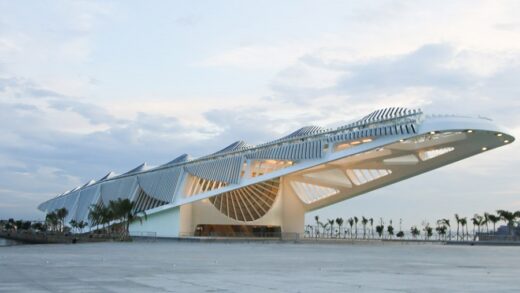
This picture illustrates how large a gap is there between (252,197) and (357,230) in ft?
192

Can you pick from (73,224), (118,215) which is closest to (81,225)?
(73,224)

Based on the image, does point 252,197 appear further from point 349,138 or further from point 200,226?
point 349,138

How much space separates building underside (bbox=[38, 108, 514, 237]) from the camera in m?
54.4

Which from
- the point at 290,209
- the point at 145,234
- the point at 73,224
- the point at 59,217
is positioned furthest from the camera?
the point at 59,217

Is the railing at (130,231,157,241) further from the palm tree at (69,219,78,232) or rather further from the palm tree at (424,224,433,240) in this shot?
the palm tree at (424,224,433,240)

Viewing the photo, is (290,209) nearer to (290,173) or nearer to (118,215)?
(290,173)

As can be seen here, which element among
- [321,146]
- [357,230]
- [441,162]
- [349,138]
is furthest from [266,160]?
[357,230]

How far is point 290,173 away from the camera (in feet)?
208

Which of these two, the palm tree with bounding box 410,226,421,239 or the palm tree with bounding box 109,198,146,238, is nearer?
the palm tree with bounding box 109,198,146,238

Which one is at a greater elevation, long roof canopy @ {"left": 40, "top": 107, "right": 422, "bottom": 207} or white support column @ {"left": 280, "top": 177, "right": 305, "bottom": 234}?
long roof canopy @ {"left": 40, "top": 107, "right": 422, "bottom": 207}

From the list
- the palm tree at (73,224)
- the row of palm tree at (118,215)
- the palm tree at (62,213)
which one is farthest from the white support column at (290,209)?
the palm tree at (62,213)

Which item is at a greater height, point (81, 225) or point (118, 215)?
point (118, 215)

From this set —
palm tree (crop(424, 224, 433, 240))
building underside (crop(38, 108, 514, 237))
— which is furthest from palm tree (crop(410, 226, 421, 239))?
building underside (crop(38, 108, 514, 237))

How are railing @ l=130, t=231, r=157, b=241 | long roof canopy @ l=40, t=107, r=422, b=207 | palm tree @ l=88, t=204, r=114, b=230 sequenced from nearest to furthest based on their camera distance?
long roof canopy @ l=40, t=107, r=422, b=207 → railing @ l=130, t=231, r=157, b=241 → palm tree @ l=88, t=204, r=114, b=230
